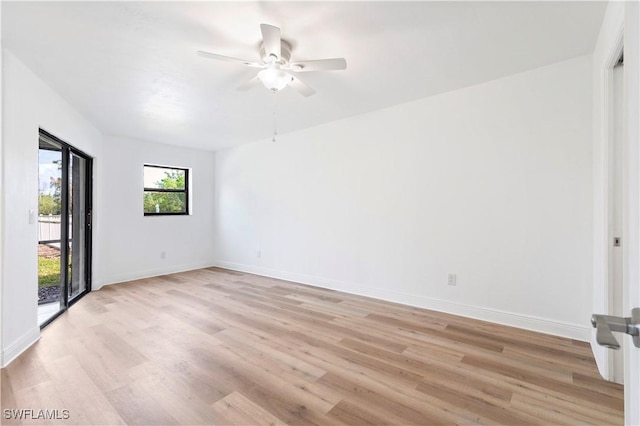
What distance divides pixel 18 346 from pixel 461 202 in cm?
423

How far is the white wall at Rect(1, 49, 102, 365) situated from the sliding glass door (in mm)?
385

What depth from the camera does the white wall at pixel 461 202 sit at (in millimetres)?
2592

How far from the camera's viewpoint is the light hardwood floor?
Result: 1682 mm

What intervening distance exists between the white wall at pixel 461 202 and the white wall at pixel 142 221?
2047mm

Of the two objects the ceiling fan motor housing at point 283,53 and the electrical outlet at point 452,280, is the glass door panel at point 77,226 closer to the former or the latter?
the ceiling fan motor housing at point 283,53

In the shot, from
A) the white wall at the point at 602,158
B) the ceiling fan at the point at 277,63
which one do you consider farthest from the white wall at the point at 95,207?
the white wall at the point at 602,158

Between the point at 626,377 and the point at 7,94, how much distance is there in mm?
3739

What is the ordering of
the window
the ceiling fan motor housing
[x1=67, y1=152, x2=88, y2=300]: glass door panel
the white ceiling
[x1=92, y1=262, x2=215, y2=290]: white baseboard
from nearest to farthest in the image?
1. the white ceiling
2. the ceiling fan motor housing
3. [x1=67, y1=152, x2=88, y2=300]: glass door panel
4. [x1=92, y1=262, x2=215, y2=290]: white baseboard
5. the window

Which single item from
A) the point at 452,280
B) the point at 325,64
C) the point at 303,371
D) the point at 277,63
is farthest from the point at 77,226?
the point at 452,280

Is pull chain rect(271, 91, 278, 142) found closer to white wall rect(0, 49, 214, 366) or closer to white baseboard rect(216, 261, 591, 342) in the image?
white wall rect(0, 49, 214, 366)

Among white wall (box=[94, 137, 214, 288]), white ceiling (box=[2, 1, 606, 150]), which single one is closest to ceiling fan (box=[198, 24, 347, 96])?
white ceiling (box=[2, 1, 606, 150])

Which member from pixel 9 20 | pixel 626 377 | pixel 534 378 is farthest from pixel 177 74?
pixel 534 378

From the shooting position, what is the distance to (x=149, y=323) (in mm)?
3025

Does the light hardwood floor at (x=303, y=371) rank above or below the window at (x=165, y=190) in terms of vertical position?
below
